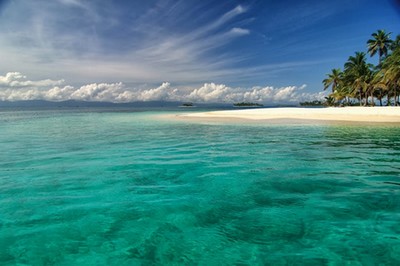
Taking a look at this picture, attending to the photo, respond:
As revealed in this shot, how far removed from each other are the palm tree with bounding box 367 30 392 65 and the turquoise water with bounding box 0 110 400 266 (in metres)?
67.2

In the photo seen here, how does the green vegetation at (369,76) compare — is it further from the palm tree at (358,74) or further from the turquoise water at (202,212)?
the turquoise water at (202,212)

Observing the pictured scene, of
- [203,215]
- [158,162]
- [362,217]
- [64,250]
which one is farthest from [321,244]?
[158,162]

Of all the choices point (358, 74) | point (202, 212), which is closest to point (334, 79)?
point (358, 74)

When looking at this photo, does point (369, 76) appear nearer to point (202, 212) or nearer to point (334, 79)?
point (334, 79)

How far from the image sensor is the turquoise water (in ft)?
14.0

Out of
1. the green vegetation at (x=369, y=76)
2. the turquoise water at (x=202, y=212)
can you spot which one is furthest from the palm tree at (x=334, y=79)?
the turquoise water at (x=202, y=212)

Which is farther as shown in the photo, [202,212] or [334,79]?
[334,79]

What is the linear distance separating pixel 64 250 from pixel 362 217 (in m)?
5.92

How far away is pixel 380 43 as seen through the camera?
63.8 meters

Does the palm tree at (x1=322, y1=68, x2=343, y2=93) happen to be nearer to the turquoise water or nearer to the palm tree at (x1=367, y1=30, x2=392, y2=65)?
the palm tree at (x1=367, y1=30, x2=392, y2=65)

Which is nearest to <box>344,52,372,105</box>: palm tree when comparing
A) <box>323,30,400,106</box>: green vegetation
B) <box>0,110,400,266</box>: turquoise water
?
<box>323,30,400,106</box>: green vegetation

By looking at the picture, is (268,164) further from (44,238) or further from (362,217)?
(44,238)

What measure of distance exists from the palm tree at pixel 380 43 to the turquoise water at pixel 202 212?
67192mm

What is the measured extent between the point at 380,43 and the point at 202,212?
7647 centimetres
